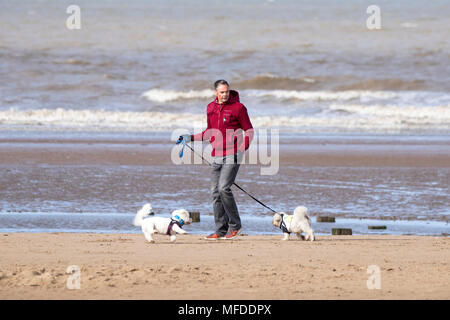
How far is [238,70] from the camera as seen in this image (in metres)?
→ 51.3

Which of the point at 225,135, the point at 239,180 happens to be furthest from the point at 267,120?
the point at 225,135

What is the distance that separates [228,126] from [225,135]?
0.38ft

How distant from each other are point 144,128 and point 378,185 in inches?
611

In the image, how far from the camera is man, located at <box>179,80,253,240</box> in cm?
830

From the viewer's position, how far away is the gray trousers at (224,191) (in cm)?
843

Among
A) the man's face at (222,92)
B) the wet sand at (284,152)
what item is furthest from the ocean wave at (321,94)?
the man's face at (222,92)

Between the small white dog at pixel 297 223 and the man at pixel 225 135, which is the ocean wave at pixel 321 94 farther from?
the man at pixel 225 135

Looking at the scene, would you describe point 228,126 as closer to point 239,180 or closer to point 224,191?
point 224,191

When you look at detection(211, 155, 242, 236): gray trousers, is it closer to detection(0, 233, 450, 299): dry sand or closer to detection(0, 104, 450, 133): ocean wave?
detection(0, 233, 450, 299): dry sand

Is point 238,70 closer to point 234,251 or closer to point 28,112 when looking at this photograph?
point 28,112

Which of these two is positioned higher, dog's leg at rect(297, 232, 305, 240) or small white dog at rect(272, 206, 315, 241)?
small white dog at rect(272, 206, 315, 241)

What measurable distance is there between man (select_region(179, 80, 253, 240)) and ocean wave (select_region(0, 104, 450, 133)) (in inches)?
754

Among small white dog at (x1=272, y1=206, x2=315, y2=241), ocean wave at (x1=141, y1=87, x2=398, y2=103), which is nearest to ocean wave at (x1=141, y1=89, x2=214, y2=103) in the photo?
ocean wave at (x1=141, y1=87, x2=398, y2=103)
